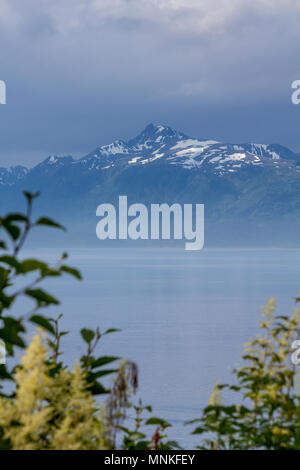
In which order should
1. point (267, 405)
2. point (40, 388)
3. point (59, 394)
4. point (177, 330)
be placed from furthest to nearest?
point (177, 330), point (267, 405), point (59, 394), point (40, 388)

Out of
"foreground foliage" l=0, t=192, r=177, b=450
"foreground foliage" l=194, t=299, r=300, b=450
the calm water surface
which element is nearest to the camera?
"foreground foliage" l=0, t=192, r=177, b=450

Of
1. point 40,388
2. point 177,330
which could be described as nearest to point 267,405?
point 40,388

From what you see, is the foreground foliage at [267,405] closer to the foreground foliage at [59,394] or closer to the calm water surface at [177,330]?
the foreground foliage at [59,394]

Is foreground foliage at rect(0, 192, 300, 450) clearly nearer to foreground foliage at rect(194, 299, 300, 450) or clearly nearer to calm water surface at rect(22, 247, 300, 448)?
foreground foliage at rect(194, 299, 300, 450)

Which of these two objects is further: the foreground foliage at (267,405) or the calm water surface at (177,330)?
the calm water surface at (177,330)

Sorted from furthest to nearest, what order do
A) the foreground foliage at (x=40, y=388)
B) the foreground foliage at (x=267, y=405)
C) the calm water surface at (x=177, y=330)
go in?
the calm water surface at (x=177, y=330) → the foreground foliage at (x=267, y=405) → the foreground foliage at (x=40, y=388)

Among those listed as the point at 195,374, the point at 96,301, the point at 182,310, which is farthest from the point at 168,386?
the point at 96,301

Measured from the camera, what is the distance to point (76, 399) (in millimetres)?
2656

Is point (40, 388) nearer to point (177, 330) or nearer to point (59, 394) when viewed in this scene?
point (59, 394)

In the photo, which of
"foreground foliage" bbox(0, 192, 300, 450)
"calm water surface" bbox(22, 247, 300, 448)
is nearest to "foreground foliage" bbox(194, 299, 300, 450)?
"foreground foliage" bbox(0, 192, 300, 450)

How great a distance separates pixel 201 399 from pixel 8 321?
50.8 meters

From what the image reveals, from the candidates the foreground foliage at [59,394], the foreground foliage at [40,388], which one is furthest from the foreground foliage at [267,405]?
the foreground foliage at [40,388]

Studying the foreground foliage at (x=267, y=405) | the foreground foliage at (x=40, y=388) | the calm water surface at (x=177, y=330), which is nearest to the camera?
the foreground foliage at (x=40, y=388)
